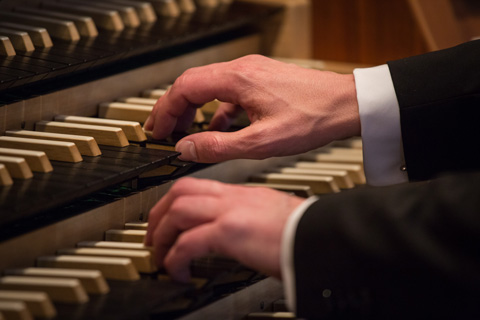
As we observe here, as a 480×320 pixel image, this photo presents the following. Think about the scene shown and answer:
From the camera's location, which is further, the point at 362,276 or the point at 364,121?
the point at 364,121

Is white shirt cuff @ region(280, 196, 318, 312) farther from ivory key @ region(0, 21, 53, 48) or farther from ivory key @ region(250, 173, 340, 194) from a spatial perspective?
ivory key @ region(0, 21, 53, 48)

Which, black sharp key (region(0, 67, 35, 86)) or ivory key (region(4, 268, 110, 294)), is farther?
black sharp key (region(0, 67, 35, 86))

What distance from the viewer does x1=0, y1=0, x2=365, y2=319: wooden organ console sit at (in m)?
1.02

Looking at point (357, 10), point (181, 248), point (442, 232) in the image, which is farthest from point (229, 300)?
point (357, 10)

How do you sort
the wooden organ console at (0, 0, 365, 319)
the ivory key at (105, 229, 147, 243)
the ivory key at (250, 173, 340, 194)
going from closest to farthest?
the wooden organ console at (0, 0, 365, 319) → the ivory key at (105, 229, 147, 243) → the ivory key at (250, 173, 340, 194)

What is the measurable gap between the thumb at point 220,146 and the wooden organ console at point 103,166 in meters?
0.03

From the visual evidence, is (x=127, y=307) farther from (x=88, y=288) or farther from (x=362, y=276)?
(x=362, y=276)

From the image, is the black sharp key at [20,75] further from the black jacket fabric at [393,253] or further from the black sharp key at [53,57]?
the black jacket fabric at [393,253]

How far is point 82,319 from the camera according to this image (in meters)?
0.94

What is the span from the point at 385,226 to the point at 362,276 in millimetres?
64

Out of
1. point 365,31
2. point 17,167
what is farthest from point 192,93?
point 365,31

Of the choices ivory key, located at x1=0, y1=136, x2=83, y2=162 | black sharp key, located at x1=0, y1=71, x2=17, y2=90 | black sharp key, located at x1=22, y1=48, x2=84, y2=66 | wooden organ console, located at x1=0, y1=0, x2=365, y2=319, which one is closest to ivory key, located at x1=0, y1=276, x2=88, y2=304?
wooden organ console, located at x1=0, y1=0, x2=365, y2=319

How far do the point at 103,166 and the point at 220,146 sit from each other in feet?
0.60

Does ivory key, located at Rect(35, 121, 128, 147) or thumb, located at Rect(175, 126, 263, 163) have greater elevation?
ivory key, located at Rect(35, 121, 128, 147)
